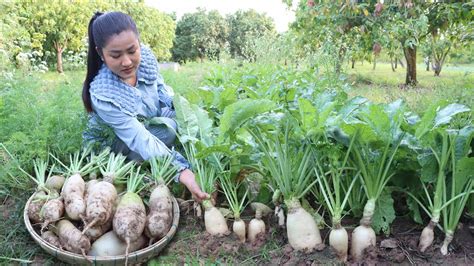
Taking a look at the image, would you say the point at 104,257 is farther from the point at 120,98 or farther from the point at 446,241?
the point at 446,241

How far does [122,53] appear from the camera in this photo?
2713mm

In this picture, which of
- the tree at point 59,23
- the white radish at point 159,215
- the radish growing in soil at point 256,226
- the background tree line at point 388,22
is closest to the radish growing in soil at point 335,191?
the radish growing in soil at point 256,226

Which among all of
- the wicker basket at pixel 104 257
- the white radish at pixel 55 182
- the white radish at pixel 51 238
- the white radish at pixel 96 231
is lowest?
the wicker basket at pixel 104 257

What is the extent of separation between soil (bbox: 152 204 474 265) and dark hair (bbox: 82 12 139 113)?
123 cm

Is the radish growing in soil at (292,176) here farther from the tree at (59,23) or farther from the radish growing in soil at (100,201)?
the tree at (59,23)

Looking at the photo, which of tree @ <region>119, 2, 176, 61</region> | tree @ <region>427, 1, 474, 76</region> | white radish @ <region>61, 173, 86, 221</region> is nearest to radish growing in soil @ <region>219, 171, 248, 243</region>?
white radish @ <region>61, 173, 86, 221</region>

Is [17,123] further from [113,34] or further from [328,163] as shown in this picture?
[328,163]

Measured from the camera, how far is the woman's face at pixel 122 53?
8.73ft

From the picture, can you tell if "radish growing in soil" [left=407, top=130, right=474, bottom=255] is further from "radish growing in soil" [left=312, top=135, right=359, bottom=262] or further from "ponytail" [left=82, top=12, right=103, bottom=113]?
"ponytail" [left=82, top=12, right=103, bottom=113]

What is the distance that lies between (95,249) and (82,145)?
996 mm

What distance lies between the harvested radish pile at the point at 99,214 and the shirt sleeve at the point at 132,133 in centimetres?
20

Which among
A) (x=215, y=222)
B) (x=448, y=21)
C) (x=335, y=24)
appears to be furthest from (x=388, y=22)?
(x=215, y=222)

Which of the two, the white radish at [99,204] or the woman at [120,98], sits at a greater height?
the woman at [120,98]

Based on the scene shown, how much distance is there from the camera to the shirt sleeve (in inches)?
107
